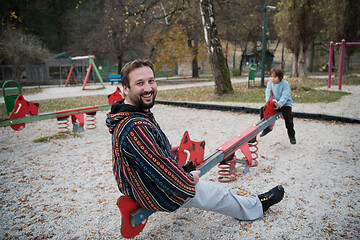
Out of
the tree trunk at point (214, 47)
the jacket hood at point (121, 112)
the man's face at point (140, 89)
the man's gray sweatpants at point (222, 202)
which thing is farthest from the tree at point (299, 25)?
the jacket hood at point (121, 112)

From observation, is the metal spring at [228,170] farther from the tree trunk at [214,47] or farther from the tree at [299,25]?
the tree at [299,25]

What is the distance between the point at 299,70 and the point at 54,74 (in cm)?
2562

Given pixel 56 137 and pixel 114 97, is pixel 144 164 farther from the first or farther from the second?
pixel 114 97

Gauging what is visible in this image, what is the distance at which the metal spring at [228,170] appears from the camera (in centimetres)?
374

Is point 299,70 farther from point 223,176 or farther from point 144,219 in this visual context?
point 144,219

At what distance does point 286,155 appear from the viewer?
482 centimetres

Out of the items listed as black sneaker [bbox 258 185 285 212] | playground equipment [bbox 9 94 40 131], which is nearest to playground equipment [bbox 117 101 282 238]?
black sneaker [bbox 258 185 285 212]

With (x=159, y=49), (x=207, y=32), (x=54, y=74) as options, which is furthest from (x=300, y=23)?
(x=54, y=74)

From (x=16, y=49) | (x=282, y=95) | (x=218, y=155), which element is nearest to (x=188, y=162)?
(x=218, y=155)

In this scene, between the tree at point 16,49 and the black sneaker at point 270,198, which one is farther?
the tree at point 16,49

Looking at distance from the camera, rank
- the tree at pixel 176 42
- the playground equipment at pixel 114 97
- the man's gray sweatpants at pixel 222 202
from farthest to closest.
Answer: the tree at pixel 176 42 → the playground equipment at pixel 114 97 → the man's gray sweatpants at pixel 222 202

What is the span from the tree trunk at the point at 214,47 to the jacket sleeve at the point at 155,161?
10.4 m

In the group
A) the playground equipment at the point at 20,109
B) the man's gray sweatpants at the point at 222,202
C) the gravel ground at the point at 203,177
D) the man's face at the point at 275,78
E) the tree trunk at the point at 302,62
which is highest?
the tree trunk at the point at 302,62

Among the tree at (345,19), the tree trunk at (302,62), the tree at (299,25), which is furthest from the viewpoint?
the tree trunk at (302,62)
